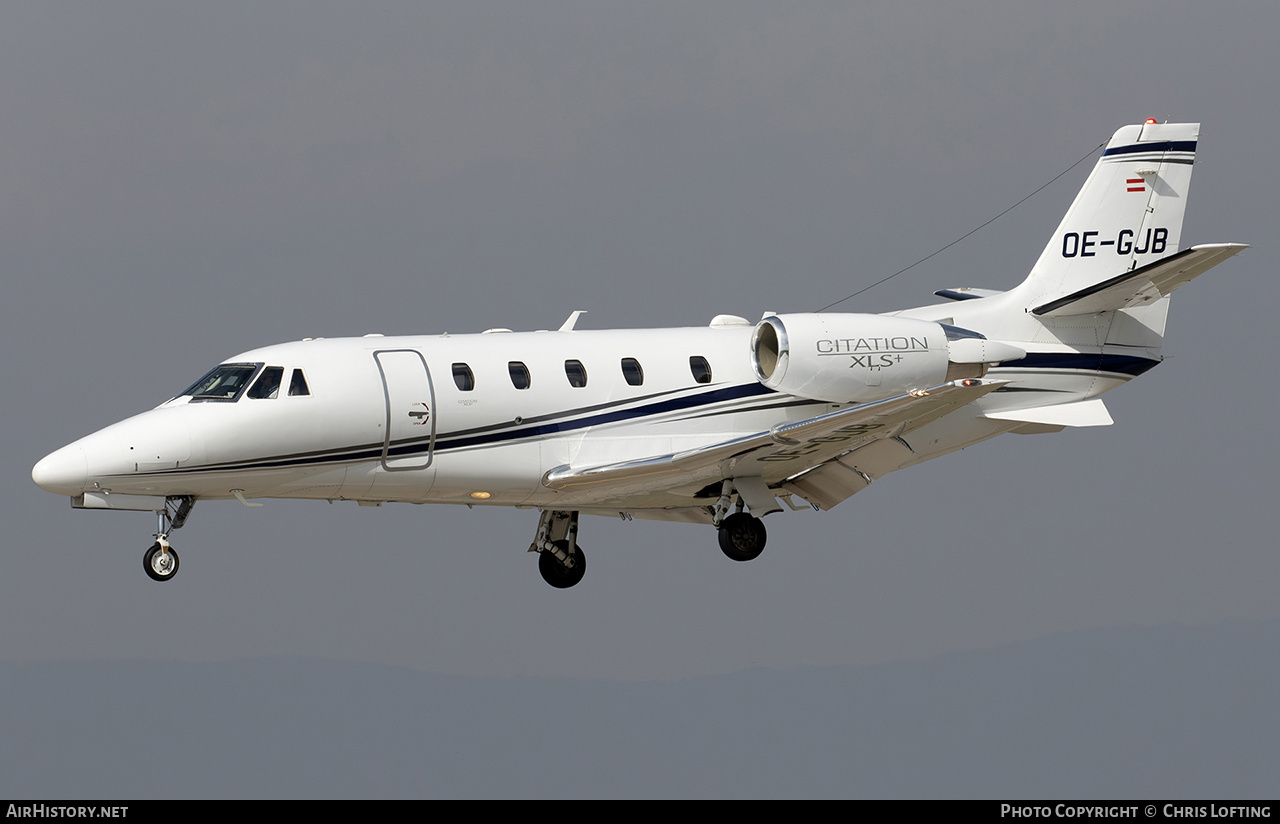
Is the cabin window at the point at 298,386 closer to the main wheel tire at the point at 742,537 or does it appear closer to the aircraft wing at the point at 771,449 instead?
the aircraft wing at the point at 771,449

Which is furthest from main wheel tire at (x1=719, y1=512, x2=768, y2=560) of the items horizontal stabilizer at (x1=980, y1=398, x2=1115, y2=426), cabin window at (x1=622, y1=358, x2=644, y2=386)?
horizontal stabilizer at (x1=980, y1=398, x2=1115, y2=426)

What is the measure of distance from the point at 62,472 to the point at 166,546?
5.53 ft

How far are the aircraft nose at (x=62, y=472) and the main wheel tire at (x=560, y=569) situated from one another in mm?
8032

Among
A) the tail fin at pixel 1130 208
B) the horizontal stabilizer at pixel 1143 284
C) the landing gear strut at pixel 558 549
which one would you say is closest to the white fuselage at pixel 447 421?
the landing gear strut at pixel 558 549

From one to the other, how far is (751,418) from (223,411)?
7643 millimetres

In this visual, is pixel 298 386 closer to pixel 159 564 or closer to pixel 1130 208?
pixel 159 564

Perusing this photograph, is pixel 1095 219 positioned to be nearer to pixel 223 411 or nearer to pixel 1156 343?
pixel 1156 343

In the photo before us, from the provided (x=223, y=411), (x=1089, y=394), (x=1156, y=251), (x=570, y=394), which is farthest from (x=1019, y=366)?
(x=223, y=411)

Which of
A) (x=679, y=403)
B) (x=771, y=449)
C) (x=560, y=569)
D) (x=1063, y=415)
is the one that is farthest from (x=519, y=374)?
(x=1063, y=415)

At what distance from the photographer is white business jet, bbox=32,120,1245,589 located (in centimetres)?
2295

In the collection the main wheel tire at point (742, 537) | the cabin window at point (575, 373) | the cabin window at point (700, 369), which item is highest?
the cabin window at point (700, 369)

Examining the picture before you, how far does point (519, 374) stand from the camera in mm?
24391

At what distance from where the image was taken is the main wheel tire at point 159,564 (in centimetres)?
2256

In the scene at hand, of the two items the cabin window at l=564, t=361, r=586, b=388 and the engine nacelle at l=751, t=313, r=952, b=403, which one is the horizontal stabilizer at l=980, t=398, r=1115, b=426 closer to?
the engine nacelle at l=751, t=313, r=952, b=403
